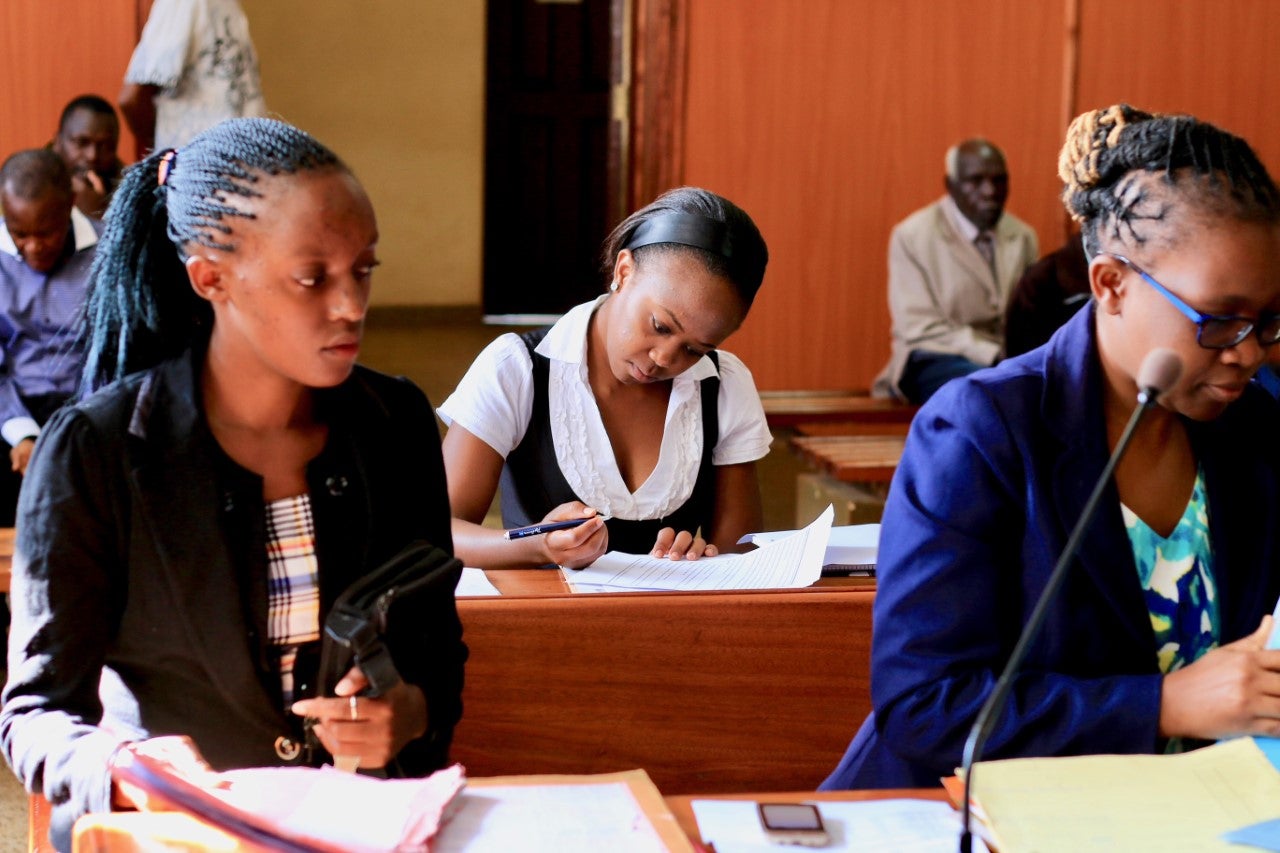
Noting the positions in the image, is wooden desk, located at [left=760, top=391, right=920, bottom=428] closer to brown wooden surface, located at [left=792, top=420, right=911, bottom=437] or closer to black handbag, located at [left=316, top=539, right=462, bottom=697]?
brown wooden surface, located at [left=792, top=420, right=911, bottom=437]

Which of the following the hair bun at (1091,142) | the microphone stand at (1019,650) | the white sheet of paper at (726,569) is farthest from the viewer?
the white sheet of paper at (726,569)

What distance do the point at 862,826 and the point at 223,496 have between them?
27.3 inches

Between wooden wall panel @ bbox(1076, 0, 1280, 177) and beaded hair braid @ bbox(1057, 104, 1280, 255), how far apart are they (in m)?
5.00

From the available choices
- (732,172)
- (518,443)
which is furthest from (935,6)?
(518,443)

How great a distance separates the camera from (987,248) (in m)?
5.72

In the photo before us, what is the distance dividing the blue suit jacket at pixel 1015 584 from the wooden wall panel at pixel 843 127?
176 inches

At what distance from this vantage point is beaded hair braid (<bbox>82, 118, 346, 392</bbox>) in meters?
1.45

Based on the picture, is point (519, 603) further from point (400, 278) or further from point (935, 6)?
point (400, 278)

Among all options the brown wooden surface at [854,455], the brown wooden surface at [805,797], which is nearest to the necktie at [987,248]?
the brown wooden surface at [854,455]

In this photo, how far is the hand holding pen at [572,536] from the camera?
7.40 feet

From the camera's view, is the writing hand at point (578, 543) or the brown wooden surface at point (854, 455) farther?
the brown wooden surface at point (854, 455)

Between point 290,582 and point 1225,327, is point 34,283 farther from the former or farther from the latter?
point 1225,327

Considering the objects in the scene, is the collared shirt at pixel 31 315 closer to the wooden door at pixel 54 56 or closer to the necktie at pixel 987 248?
the wooden door at pixel 54 56

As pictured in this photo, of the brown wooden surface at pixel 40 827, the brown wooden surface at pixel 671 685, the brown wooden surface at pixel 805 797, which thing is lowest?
the brown wooden surface at pixel 671 685
